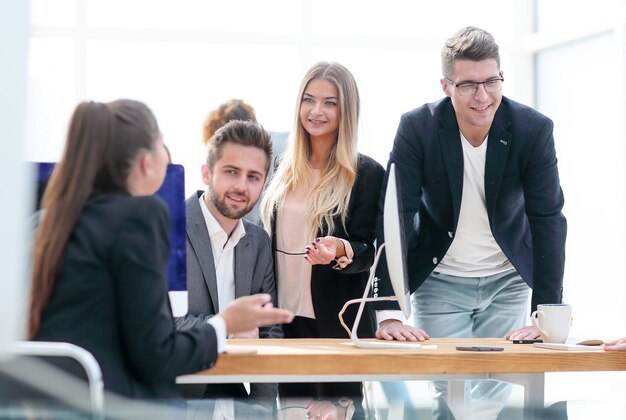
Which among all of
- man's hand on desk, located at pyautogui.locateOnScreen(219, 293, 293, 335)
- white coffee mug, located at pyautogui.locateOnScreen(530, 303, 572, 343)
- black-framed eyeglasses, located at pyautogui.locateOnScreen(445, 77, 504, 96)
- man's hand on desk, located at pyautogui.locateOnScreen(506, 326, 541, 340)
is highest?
black-framed eyeglasses, located at pyautogui.locateOnScreen(445, 77, 504, 96)

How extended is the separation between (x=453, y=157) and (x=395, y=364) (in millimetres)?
990

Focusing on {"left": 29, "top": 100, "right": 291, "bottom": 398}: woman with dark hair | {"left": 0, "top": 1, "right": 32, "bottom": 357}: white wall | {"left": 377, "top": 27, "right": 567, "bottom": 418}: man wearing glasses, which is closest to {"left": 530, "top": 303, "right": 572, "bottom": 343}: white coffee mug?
{"left": 377, "top": 27, "right": 567, "bottom": 418}: man wearing glasses

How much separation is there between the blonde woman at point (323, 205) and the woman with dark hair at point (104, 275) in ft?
3.75

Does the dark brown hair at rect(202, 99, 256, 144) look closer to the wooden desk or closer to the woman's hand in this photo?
the woman's hand

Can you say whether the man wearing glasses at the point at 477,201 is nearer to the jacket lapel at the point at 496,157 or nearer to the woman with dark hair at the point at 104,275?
the jacket lapel at the point at 496,157

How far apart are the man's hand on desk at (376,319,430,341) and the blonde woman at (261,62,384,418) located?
0.35 meters

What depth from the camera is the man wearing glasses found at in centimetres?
260

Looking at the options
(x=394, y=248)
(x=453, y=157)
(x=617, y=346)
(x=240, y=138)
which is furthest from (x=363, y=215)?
(x=617, y=346)

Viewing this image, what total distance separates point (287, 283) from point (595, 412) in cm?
131

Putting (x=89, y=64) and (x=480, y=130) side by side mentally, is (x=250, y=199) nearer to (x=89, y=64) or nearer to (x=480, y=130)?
(x=480, y=130)

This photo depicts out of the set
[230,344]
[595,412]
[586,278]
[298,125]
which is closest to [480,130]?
[298,125]

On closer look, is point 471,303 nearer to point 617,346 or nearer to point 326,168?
point 326,168

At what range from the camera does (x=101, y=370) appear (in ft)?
4.83

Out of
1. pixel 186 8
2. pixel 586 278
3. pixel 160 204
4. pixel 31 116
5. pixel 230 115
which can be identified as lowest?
pixel 586 278
